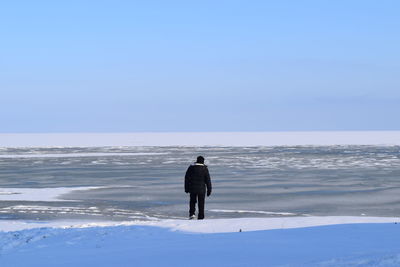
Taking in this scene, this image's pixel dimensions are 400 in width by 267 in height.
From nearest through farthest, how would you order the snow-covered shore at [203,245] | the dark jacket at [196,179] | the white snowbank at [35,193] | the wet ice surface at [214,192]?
the snow-covered shore at [203,245] < the dark jacket at [196,179] < the wet ice surface at [214,192] < the white snowbank at [35,193]

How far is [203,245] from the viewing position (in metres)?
9.37

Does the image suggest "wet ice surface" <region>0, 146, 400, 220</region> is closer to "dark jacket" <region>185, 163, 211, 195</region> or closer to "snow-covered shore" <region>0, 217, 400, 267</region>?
"dark jacket" <region>185, 163, 211, 195</region>

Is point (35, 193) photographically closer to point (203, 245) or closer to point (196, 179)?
point (196, 179)

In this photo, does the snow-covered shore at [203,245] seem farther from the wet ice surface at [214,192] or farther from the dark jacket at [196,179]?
the wet ice surface at [214,192]

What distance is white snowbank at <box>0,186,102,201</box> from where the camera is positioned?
20812 mm

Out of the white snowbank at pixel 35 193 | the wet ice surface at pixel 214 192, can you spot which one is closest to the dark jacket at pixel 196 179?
the wet ice surface at pixel 214 192

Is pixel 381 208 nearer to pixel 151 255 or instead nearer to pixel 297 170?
pixel 151 255

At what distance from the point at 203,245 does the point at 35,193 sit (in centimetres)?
1430

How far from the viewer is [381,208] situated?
1770 cm

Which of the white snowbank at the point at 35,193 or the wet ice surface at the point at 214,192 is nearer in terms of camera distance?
the wet ice surface at the point at 214,192

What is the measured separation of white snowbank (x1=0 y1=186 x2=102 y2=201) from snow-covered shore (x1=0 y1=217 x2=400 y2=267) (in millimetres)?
9847

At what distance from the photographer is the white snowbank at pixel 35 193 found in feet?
68.3

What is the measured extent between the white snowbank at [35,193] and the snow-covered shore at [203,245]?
32.3 feet

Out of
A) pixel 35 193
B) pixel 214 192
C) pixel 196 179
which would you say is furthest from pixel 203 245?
pixel 35 193
